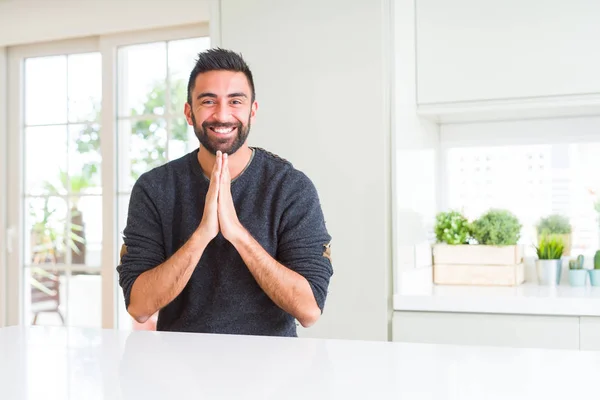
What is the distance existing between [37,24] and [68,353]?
9.01 feet

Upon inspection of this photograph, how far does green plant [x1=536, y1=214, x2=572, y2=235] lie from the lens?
3.03m

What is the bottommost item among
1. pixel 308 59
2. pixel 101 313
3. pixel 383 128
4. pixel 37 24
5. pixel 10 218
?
pixel 101 313

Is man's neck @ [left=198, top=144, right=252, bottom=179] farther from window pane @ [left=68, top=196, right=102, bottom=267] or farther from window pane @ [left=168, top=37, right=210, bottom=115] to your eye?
window pane @ [left=68, top=196, right=102, bottom=267]

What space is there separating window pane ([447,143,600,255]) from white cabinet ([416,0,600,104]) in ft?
1.68

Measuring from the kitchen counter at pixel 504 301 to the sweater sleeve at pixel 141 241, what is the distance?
101 centimetres

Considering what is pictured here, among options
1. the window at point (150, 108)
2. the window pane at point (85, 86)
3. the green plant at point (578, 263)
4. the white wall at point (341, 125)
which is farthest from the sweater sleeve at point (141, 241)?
the window pane at point (85, 86)

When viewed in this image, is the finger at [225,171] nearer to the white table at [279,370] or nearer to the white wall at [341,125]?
the white table at [279,370]

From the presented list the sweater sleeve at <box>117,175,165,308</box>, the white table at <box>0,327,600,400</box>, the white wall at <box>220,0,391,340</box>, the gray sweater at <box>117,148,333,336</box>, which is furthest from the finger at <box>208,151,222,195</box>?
the white wall at <box>220,0,391,340</box>

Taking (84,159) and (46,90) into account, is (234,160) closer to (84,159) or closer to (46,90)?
(84,159)

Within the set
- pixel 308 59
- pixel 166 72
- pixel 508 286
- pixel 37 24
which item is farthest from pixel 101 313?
pixel 508 286

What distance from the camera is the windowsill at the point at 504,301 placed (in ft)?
7.88

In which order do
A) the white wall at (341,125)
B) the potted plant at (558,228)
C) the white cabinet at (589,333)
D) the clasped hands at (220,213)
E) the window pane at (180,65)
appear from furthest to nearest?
the window pane at (180,65) → the potted plant at (558,228) → the white wall at (341,125) → the white cabinet at (589,333) → the clasped hands at (220,213)

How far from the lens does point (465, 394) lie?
3.21ft

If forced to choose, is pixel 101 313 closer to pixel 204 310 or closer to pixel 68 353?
pixel 204 310
